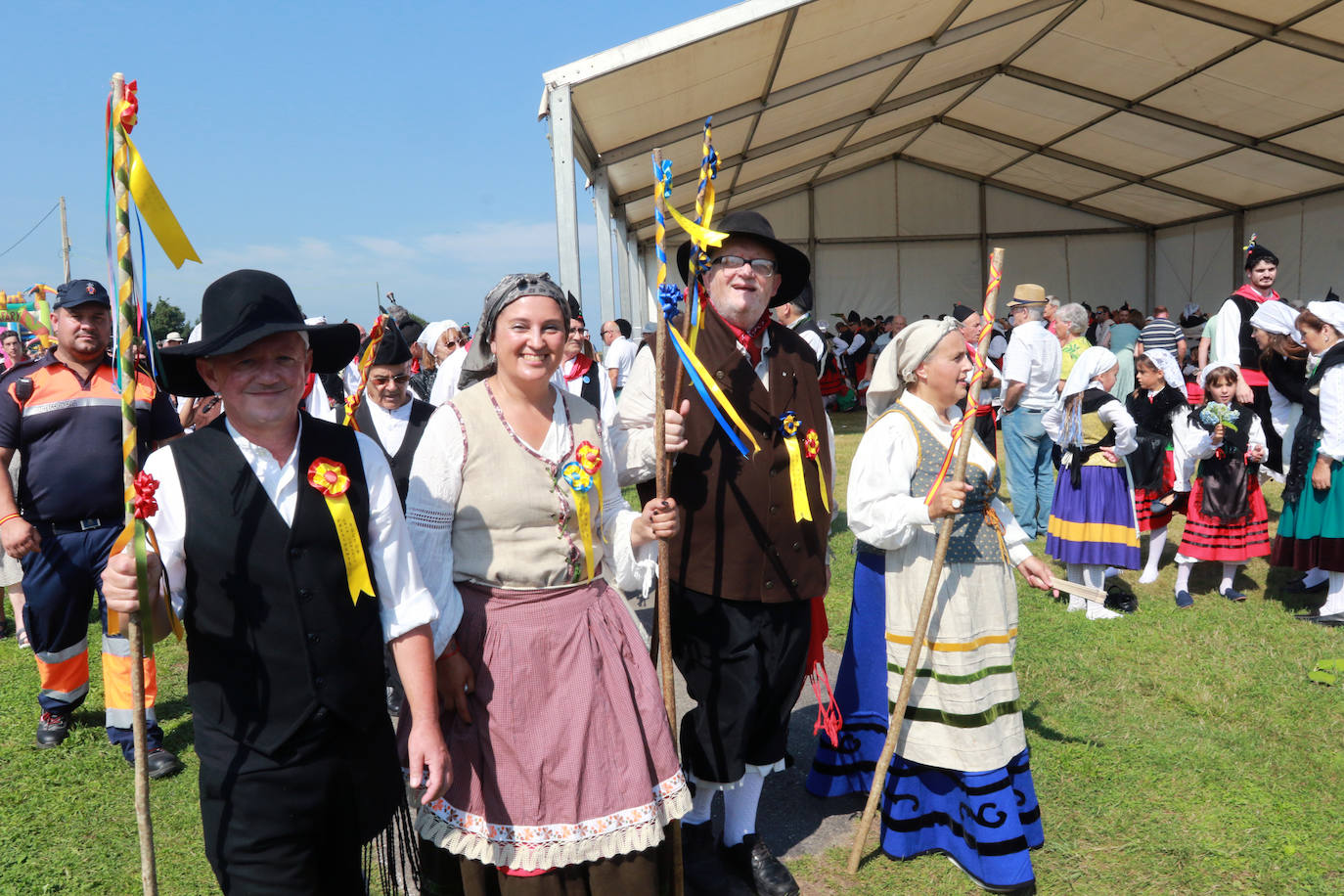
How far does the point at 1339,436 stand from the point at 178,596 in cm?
609

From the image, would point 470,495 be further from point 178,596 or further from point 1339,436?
point 1339,436

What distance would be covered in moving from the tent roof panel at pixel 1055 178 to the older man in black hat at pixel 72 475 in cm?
1823

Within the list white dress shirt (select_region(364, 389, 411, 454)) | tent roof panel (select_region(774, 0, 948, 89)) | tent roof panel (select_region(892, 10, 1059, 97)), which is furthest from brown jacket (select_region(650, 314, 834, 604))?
tent roof panel (select_region(892, 10, 1059, 97))

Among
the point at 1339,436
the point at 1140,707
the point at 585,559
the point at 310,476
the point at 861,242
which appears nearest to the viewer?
the point at 310,476

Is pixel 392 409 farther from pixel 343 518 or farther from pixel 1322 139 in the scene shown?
pixel 1322 139

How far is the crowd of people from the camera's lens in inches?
77.2

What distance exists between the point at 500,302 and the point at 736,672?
1.41m

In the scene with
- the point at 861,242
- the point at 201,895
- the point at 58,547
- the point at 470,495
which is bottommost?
the point at 201,895

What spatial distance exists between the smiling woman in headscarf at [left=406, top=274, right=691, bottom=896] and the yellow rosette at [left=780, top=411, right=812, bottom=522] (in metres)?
0.67

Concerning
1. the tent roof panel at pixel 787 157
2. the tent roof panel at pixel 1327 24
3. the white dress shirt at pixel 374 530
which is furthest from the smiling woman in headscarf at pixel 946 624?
the tent roof panel at pixel 787 157

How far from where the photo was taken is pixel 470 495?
91.4 inches

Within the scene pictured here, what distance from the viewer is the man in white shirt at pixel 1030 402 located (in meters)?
7.11

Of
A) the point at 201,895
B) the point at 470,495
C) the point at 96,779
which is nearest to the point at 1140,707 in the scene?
the point at 470,495

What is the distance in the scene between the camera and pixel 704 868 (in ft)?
10.5
